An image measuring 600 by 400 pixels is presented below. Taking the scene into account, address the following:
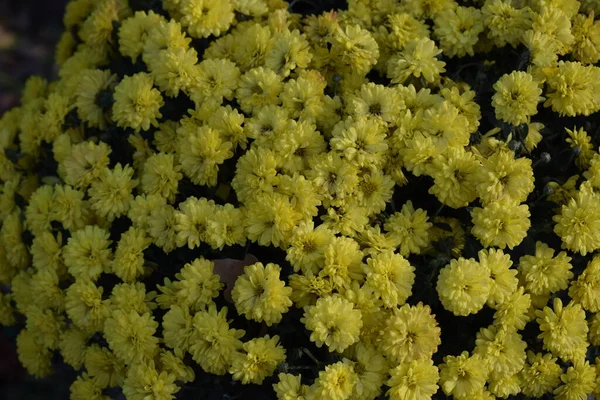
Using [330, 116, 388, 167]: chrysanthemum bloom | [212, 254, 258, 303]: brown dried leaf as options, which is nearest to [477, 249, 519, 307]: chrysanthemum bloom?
[330, 116, 388, 167]: chrysanthemum bloom

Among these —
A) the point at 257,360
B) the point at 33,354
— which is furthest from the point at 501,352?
the point at 33,354

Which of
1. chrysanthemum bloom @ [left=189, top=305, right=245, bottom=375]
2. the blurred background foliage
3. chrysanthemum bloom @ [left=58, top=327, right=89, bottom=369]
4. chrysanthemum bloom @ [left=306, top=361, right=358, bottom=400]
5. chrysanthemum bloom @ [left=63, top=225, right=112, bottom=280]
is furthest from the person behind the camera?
the blurred background foliage

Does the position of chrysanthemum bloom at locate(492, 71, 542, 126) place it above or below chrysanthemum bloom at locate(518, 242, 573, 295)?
above

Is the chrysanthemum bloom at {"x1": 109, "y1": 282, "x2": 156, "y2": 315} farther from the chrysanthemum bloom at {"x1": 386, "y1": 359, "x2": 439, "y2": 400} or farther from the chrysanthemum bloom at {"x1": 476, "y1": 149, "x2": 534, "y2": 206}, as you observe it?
the chrysanthemum bloom at {"x1": 476, "y1": 149, "x2": 534, "y2": 206}

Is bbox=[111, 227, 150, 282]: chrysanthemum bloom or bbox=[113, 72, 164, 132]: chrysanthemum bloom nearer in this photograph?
bbox=[111, 227, 150, 282]: chrysanthemum bloom

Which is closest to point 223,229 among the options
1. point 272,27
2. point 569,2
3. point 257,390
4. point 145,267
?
point 145,267

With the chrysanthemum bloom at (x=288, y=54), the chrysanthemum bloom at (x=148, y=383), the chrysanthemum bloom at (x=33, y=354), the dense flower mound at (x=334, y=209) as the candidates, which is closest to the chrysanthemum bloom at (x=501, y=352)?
the dense flower mound at (x=334, y=209)

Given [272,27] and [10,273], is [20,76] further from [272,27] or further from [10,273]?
[272,27]
